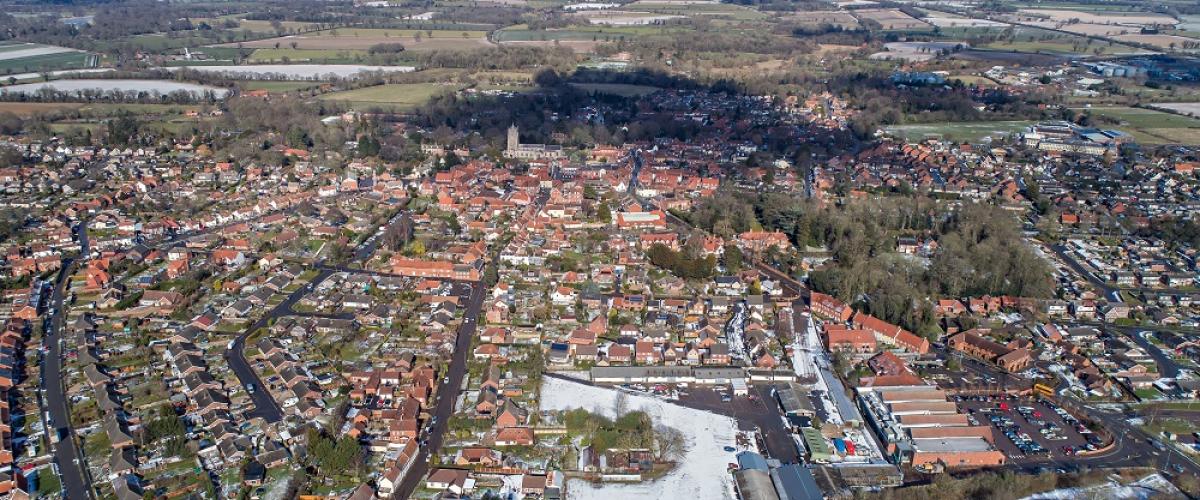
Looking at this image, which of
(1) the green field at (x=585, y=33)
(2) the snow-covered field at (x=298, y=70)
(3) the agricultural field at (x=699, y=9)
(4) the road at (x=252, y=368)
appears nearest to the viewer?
(4) the road at (x=252, y=368)

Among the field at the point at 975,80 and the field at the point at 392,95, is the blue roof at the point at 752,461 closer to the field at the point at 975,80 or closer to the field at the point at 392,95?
the field at the point at 392,95

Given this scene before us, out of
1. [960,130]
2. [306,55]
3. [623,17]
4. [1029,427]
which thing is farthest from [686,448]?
[623,17]

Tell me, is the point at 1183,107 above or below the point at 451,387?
above

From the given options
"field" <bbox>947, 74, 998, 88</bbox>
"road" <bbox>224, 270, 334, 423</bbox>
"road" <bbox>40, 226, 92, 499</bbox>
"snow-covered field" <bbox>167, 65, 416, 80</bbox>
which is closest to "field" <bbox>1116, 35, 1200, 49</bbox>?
"field" <bbox>947, 74, 998, 88</bbox>

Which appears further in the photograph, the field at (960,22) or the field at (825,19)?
the field at (825,19)

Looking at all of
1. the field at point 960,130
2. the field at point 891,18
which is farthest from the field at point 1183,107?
the field at point 891,18

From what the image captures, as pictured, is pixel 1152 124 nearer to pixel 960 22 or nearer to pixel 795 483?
pixel 795 483

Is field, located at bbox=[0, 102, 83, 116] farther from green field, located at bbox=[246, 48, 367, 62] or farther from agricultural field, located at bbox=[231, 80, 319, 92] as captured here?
green field, located at bbox=[246, 48, 367, 62]
